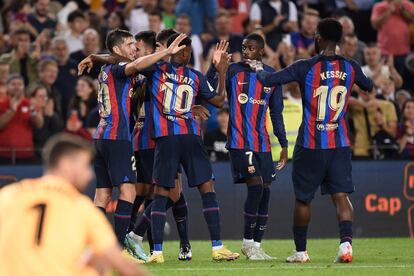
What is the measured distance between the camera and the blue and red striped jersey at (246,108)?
42.0ft

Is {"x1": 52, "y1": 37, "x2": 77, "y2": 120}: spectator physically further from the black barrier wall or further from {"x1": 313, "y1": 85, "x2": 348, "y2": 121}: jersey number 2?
{"x1": 313, "y1": 85, "x2": 348, "y2": 121}: jersey number 2

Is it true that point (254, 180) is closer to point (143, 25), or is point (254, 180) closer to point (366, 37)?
point (143, 25)

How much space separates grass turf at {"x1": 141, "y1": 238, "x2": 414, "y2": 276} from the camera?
36.1 ft

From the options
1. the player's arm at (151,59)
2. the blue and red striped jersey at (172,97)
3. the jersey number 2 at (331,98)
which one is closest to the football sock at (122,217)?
the blue and red striped jersey at (172,97)

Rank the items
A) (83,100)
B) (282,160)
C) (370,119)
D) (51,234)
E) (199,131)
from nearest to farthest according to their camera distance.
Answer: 1. (51,234)
2. (199,131)
3. (282,160)
4. (83,100)
5. (370,119)

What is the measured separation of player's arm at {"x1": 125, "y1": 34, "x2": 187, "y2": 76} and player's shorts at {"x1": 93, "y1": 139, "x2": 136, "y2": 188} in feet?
2.68

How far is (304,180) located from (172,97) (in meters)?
1.71

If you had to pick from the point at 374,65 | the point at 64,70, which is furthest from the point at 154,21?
the point at 374,65

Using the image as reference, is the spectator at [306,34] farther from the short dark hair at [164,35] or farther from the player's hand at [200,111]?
the player's hand at [200,111]

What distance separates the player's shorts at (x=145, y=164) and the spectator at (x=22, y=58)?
615 cm

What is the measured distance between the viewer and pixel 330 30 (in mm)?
11594

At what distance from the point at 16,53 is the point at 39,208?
13.0 meters

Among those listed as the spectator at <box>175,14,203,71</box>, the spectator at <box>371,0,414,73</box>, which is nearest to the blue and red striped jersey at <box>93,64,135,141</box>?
the spectator at <box>175,14,203,71</box>

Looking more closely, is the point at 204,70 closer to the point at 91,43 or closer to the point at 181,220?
the point at 91,43
